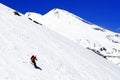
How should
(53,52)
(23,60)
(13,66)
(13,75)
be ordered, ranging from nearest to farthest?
(13,75)
(13,66)
(23,60)
(53,52)

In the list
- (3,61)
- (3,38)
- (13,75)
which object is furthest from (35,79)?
(3,38)

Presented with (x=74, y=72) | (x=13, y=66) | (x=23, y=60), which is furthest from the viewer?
(x=74, y=72)

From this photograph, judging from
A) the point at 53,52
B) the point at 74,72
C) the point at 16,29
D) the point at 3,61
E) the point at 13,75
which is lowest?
the point at 13,75

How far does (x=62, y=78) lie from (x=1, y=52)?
8.08m

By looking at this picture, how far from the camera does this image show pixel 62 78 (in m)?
30.6

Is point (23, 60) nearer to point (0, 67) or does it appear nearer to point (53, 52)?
point (0, 67)

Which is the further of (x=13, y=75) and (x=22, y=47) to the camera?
(x=22, y=47)

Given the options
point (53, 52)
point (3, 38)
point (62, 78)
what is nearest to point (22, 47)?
point (3, 38)

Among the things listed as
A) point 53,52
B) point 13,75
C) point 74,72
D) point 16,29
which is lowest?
point 13,75

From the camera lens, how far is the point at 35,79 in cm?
2778

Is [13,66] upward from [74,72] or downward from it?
downward

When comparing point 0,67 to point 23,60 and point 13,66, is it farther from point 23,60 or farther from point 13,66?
point 23,60

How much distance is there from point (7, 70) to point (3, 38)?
35.7ft

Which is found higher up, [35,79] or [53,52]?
[53,52]
